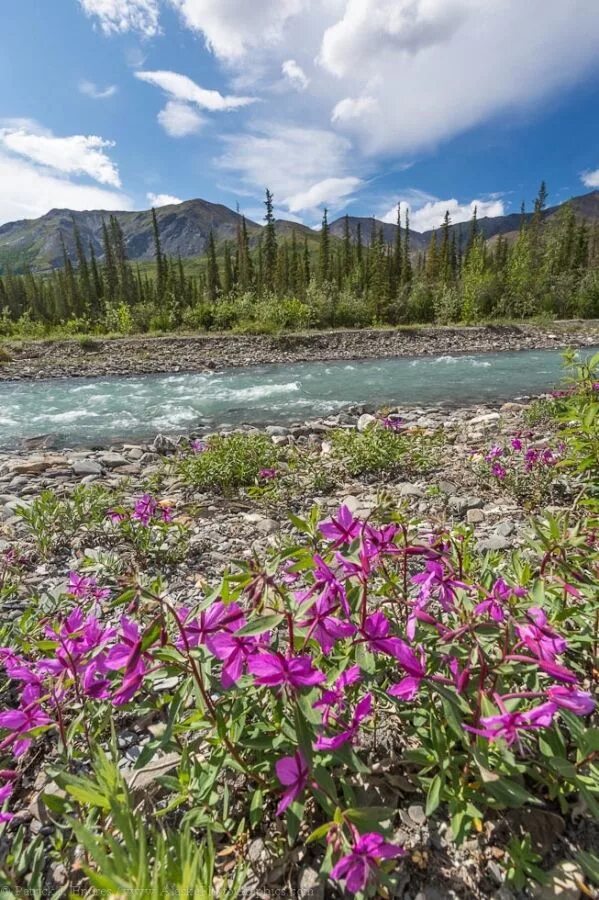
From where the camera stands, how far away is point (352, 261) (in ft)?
160

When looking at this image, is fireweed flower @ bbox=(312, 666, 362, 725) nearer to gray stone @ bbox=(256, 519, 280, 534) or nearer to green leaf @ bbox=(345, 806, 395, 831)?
green leaf @ bbox=(345, 806, 395, 831)

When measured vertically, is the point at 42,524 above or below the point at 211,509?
above

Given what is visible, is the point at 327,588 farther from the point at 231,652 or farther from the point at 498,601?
the point at 498,601

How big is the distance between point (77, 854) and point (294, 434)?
23.3 ft

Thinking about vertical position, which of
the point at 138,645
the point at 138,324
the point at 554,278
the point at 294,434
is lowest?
the point at 294,434

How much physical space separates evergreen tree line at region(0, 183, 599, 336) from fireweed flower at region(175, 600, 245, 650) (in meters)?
24.7

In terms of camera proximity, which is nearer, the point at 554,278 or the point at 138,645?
the point at 138,645

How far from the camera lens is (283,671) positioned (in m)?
1.00

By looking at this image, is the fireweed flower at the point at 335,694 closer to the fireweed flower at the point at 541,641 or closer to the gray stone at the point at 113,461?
the fireweed flower at the point at 541,641

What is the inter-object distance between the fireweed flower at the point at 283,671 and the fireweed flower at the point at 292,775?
21 cm

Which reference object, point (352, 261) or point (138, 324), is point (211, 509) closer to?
point (138, 324)

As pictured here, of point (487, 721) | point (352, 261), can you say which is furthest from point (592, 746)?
point (352, 261)

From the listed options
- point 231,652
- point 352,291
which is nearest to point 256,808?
point 231,652

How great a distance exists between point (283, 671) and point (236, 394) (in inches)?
499
